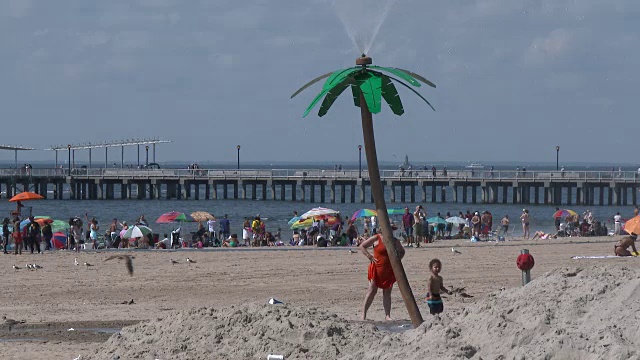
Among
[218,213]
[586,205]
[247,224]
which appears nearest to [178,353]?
[247,224]

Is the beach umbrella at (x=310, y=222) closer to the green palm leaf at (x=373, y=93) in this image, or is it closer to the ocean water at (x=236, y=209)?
the ocean water at (x=236, y=209)

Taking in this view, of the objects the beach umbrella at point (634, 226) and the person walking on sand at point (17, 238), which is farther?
the beach umbrella at point (634, 226)

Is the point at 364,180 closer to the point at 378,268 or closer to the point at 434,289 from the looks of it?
the point at 378,268

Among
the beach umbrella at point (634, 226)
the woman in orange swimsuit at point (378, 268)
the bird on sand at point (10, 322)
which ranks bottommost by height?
the bird on sand at point (10, 322)

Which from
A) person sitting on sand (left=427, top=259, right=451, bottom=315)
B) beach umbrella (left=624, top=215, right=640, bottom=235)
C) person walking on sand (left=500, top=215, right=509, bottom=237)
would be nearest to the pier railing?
person walking on sand (left=500, top=215, right=509, bottom=237)

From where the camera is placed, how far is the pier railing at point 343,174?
230 ft

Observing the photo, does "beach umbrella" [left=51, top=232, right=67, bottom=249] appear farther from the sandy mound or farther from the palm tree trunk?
the palm tree trunk

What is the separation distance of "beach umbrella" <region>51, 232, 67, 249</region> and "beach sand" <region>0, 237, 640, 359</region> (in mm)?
3395

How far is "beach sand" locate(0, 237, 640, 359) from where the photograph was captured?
1316 cm

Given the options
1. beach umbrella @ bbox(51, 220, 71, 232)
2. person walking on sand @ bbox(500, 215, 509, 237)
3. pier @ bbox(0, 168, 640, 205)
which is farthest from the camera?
pier @ bbox(0, 168, 640, 205)

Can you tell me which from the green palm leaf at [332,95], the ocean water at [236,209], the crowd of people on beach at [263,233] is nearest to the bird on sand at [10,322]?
the green palm leaf at [332,95]

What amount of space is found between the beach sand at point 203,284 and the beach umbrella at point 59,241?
339 cm

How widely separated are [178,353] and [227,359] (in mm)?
531

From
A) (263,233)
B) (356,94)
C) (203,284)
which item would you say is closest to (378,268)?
(356,94)
